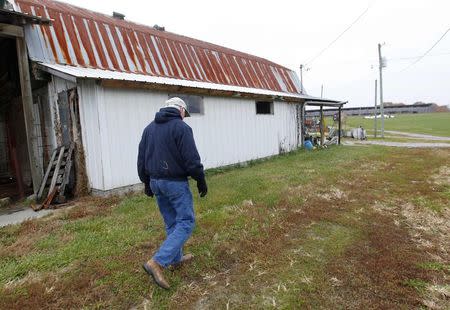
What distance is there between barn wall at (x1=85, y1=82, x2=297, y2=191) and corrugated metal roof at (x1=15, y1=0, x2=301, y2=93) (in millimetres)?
1718

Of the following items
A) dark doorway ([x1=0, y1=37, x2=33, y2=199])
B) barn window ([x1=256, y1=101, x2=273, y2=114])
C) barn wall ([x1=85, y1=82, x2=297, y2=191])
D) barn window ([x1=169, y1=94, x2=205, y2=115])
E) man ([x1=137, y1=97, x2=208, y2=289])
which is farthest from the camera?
barn window ([x1=256, y1=101, x2=273, y2=114])

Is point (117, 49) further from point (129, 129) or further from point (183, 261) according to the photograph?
point (183, 261)

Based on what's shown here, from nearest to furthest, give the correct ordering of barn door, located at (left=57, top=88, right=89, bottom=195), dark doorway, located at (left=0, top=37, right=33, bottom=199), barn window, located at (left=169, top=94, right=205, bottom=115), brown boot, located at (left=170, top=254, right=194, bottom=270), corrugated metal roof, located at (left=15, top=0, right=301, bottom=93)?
brown boot, located at (left=170, top=254, right=194, bottom=270) < barn door, located at (left=57, top=88, right=89, bottom=195) < corrugated metal roof, located at (left=15, top=0, right=301, bottom=93) < dark doorway, located at (left=0, top=37, right=33, bottom=199) < barn window, located at (left=169, top=94, right=205, bottom=115)

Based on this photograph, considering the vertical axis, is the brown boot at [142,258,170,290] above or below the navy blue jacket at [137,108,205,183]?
below

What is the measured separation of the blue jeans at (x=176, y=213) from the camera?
322 cm

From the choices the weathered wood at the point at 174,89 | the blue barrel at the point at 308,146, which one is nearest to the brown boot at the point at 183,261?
the weathered wood at the point at 174,89

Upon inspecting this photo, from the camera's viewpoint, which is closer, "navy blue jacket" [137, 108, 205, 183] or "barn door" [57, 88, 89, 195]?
"navy blue jacket" [137, 108, 205, 183]

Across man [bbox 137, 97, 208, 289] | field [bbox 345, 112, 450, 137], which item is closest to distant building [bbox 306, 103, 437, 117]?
field [bbox 345, 112, 450, 137]

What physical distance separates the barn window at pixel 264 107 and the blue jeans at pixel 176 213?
32.8 feet

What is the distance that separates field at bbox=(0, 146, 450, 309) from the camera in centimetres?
305

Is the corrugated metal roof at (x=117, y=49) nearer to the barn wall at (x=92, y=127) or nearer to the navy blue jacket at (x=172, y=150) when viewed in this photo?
the barn wall at (x=92, y=127)

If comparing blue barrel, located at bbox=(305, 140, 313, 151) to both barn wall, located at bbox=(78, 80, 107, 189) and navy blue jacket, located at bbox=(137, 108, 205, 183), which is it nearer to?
barn wall, located at bbox=(78, 80, 107, 189)

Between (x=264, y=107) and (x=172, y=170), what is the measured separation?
10.7m

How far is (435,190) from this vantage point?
7234 millimetres
